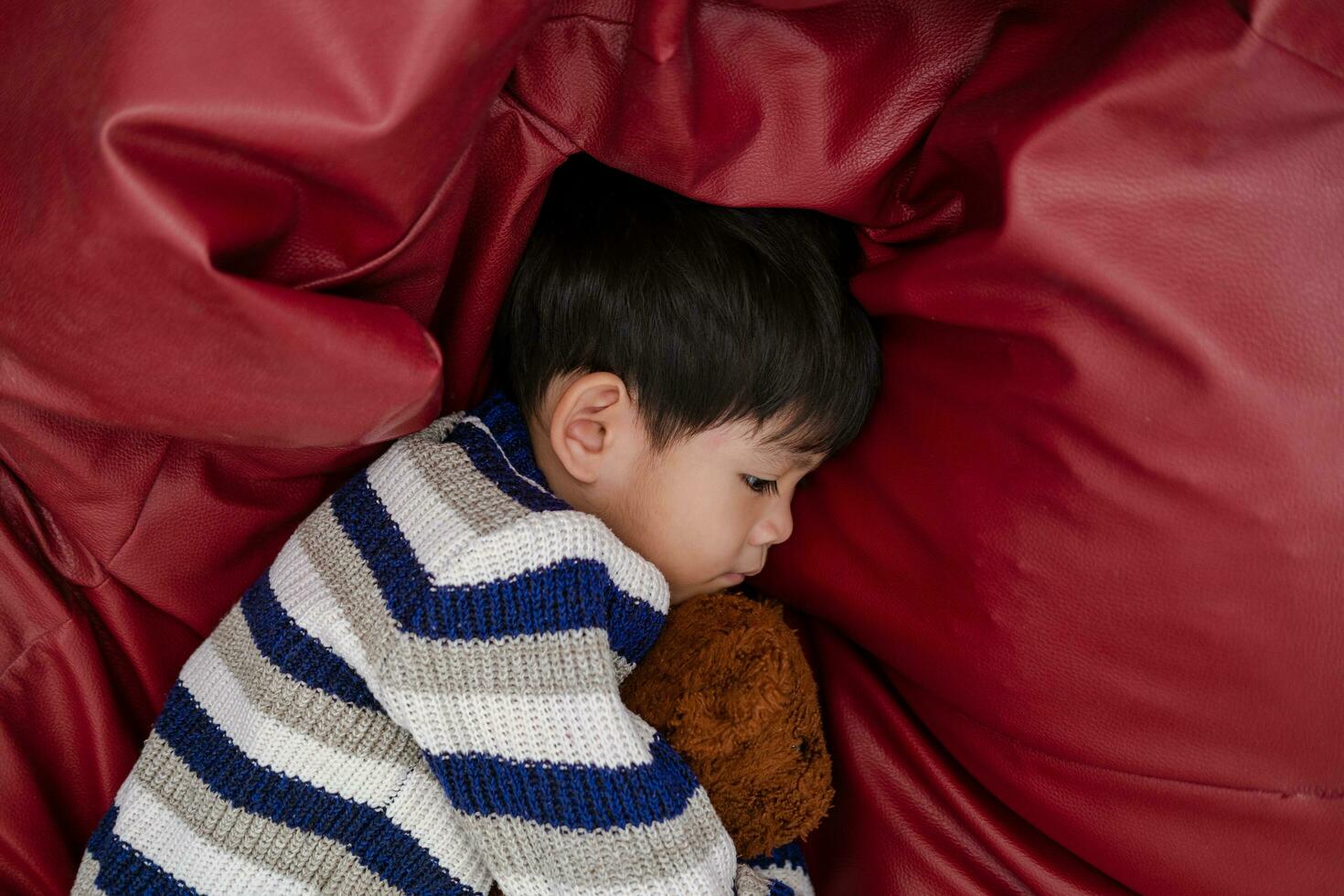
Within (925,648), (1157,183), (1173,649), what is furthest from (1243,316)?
(925,648)

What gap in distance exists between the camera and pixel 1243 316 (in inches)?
26.6

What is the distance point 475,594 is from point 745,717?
0.74ft

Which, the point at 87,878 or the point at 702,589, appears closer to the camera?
the point at 87,878

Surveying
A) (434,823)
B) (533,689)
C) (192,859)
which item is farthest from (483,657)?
(192,859)

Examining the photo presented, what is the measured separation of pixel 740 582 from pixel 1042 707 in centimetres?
30

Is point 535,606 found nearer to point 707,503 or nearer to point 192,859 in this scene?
point 707,503

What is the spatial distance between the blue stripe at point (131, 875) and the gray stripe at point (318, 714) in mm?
138

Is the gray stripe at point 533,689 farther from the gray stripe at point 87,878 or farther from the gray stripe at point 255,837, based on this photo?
the gray stripe at point 87,878

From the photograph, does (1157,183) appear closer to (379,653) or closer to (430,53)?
(430,53)

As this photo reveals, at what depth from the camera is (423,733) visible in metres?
0.79

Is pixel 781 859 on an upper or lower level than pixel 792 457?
lower

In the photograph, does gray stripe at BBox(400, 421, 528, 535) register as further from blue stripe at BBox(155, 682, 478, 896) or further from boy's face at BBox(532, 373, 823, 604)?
blue stripe at BBox(155, 682, 478, 896)

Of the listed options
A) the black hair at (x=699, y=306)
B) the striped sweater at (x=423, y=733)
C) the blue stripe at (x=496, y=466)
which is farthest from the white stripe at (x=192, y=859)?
the black hair at (x=699, y=306)

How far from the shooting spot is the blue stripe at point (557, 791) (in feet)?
2.55
